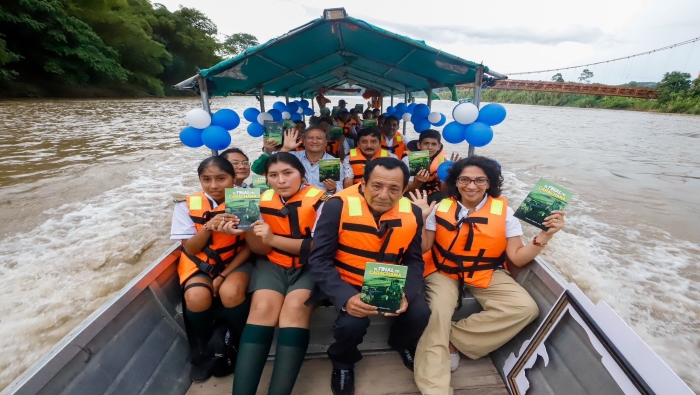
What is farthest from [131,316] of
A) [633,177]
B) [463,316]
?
[633,177]

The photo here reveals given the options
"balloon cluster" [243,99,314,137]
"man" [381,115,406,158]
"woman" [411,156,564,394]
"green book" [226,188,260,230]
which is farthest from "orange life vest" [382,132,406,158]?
"green book" [226,188,260,230]

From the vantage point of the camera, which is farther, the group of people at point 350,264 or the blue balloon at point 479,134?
the blue balloon at point 479,134

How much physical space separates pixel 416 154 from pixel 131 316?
2307 millimetres

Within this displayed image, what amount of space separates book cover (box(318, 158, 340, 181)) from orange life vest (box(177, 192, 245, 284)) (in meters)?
0.91

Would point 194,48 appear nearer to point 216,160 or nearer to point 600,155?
point 600,155

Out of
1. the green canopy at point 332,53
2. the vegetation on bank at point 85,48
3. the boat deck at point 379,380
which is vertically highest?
the vegetation on bank at point 85,48

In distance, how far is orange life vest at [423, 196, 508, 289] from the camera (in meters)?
2.01

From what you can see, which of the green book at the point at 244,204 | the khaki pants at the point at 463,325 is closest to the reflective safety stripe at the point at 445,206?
the khaki pants at the point at 463,325

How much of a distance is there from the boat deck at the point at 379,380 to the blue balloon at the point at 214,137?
1.80m

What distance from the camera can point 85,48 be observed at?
2231 cm

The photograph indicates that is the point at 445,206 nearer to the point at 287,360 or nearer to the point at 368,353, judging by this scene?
the point at 368,353

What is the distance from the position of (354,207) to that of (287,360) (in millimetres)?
829

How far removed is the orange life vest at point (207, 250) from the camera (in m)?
1.99

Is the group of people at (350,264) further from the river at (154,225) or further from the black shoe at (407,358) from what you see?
the river at (154,225)
